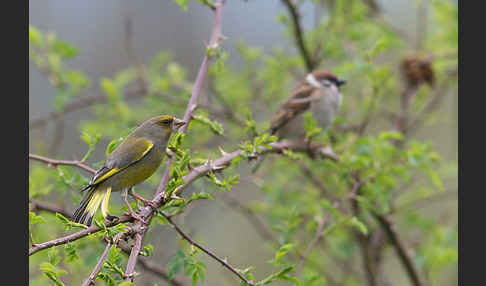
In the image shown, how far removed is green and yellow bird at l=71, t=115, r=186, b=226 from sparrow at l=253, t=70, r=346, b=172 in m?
2.66

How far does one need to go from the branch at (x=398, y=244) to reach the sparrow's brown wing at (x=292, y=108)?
134 centimetres

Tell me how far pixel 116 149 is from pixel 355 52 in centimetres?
375

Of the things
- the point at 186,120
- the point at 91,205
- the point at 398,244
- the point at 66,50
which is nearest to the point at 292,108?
the point at 398,244

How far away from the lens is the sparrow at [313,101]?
526cm

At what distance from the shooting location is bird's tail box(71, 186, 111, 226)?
2268 millimetres

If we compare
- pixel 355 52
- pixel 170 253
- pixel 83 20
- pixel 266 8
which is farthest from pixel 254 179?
pixel 83 20

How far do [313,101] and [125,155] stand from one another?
3102 millimetres

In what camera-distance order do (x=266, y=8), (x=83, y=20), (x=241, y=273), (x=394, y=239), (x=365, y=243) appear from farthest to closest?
(x=83, y=20)
(x=266, y=8)
(x=365, y=243)
(x=394, y=239)
(x=241, y=273)

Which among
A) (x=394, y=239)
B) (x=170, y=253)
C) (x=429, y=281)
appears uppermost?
(x=394, y=239)

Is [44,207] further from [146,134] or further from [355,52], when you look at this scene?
[355,52]

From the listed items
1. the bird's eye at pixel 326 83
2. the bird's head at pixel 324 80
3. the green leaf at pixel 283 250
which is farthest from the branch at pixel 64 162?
the bird's eye at pixel 326 83

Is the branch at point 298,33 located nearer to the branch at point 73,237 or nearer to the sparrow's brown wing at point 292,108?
the sparrow's brown wing at point 292,108

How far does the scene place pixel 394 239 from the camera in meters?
4.15

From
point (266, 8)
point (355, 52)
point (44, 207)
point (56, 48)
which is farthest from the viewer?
point (266, 8)
